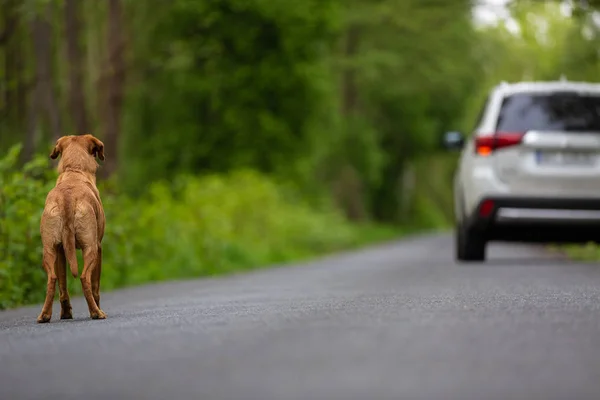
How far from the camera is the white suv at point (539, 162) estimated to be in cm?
1518

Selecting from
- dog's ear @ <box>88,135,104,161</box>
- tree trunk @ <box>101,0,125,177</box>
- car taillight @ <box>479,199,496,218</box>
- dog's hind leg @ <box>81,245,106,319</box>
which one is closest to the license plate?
car taillight @ <box>479,199,496,218</box>

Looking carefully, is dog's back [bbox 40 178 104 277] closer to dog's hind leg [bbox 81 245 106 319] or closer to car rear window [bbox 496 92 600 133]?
dog's hind leg [bbox 81 245 106 319]

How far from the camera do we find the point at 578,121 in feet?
50.1

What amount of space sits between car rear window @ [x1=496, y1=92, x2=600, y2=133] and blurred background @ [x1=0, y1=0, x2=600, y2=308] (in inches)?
189

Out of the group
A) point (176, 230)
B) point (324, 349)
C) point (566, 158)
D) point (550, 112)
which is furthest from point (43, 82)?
point (324, 349)

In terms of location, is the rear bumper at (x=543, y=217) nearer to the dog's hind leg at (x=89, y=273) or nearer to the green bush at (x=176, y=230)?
the green bush at (x=176, y=230)

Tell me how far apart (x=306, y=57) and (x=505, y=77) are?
48727mm

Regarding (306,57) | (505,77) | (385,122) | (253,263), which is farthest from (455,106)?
(253,263)

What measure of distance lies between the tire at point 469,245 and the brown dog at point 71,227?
7.91 metres

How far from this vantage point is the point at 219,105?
107 ft

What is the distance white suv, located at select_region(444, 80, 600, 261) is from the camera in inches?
598

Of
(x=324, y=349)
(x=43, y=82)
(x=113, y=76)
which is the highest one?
(x=113, y=76)

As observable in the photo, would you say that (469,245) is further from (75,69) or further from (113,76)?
(113,76)

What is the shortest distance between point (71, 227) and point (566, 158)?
24.7 ft
